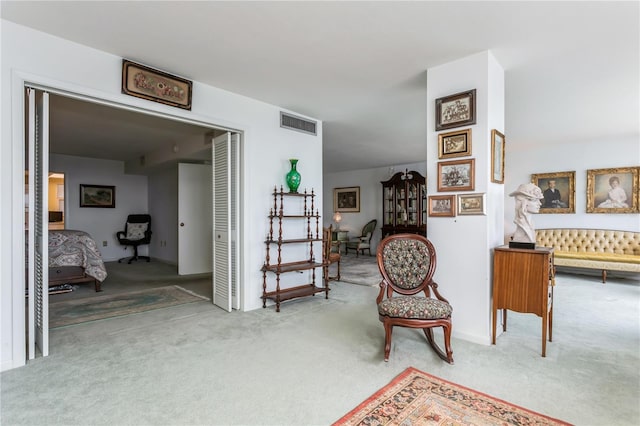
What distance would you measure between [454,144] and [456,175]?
289 mm

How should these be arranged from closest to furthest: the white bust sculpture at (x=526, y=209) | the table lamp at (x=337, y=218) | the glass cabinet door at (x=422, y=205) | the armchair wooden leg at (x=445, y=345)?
the armchair wooden leg at (x=445, y=345) → the white bust sculpture at (x=526, y=209) → the glass cabinet door at (x=422, y=205) → the table lamp at (x=337, y=218)

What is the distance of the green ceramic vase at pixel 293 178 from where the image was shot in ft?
13.3

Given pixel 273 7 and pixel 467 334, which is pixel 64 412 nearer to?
pixel 273 7

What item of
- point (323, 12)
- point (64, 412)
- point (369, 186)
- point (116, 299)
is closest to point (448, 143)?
point (323, 12)

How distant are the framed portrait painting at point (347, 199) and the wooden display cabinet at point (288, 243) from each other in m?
4.90

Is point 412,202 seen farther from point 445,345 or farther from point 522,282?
point 445,345

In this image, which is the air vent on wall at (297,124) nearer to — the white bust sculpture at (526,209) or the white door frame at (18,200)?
the white door frame at (18,200)

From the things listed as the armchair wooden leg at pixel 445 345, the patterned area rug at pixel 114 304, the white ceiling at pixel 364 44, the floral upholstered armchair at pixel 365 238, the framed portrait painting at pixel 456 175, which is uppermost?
the white ceiling at pixel 364 44

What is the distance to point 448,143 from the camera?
115 inches

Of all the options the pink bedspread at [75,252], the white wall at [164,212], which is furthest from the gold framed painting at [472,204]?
the white wall at [164,212]

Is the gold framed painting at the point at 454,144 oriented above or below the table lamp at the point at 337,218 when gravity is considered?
above

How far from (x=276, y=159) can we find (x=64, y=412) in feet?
10.1

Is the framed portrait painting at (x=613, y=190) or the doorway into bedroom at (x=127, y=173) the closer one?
the doorway into bedroom at (x=127, y=173)

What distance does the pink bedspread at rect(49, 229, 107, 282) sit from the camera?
4383 mm
